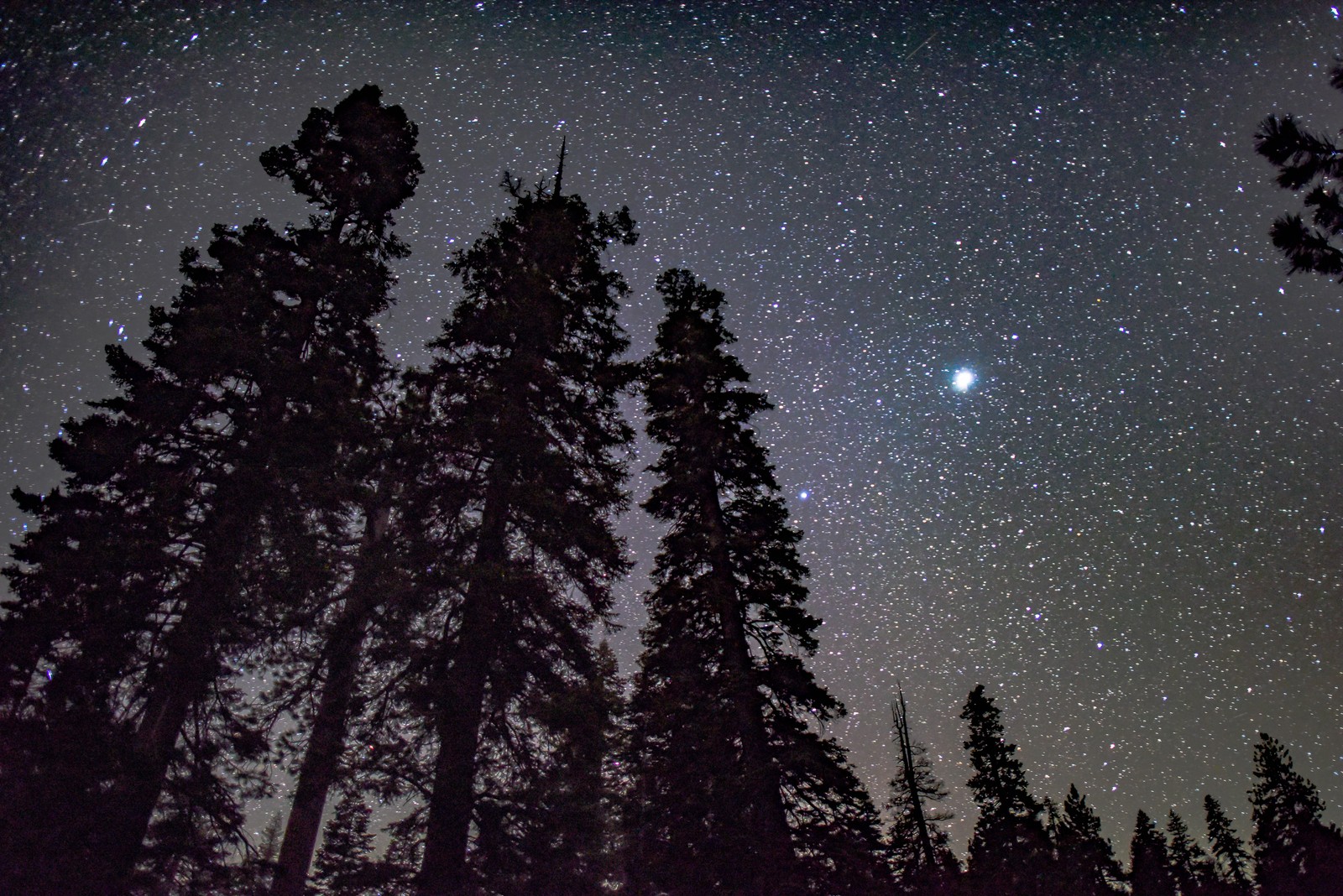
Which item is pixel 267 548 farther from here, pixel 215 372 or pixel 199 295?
pixel 199 295

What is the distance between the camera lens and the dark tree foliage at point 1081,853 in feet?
90.1

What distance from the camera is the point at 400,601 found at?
10.4 metres

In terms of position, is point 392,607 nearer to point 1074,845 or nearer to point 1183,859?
point 1074,845

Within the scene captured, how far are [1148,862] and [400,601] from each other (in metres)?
62.6

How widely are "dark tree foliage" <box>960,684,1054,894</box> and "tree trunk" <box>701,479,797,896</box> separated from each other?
1800cm

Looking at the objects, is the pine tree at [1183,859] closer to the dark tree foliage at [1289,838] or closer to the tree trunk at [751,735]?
the dark tree foliage at [1289,838]

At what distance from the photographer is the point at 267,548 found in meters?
11.5

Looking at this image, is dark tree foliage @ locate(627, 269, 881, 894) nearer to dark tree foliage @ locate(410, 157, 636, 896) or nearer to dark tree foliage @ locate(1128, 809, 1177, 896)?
dark tree foliage @ locate(410, 157, 636, 896)

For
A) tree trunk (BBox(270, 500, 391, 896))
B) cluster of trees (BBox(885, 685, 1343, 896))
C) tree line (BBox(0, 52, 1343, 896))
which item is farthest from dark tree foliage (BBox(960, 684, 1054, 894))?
tree trunk (BBox(270, 500, 391, 896))

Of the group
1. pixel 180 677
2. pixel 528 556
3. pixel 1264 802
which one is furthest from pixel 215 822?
pixel 1264 802

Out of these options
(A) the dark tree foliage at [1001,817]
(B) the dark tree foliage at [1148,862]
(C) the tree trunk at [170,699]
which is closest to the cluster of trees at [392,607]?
(C) the tree trunk at [170,699]

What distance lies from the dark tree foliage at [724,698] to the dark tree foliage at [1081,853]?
66.8ft

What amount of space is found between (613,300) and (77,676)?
11.2 meters

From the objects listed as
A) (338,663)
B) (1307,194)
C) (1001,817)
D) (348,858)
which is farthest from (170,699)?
(1001,817)
